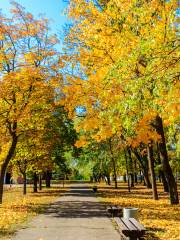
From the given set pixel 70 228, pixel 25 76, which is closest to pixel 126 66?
pixel 70 228

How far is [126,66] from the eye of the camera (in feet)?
33.9

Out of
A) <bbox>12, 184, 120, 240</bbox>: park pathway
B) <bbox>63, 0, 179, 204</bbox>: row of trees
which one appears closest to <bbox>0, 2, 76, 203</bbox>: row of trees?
<bbox>63, 0, 179, 204</bbox>: row of trees

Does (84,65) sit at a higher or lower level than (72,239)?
higher

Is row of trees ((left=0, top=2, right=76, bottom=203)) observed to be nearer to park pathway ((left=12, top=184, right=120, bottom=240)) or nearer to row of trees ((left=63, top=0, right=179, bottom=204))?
row of trees ((left=63, top=0, right=179, bottom=204))

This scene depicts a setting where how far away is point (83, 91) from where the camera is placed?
2055 centimetres

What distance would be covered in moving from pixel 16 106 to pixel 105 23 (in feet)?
26.8

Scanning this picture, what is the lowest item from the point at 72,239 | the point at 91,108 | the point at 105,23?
the point at 72,239

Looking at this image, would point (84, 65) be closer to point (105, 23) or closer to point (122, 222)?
point (105, 23)

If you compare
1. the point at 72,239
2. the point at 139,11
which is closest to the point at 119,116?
the point at 139,11

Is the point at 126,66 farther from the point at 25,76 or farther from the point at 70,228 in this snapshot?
the point at 25,76

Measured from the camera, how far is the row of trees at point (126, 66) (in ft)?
31.7

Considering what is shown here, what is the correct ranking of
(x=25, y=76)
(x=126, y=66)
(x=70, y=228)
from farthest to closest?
(x=25, y=76) → (x=70, y=228) → (x=126, y=66)

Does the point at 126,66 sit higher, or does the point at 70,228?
the point at 126,66

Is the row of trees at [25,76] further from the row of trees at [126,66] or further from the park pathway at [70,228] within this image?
the park pathway at [70,228]
